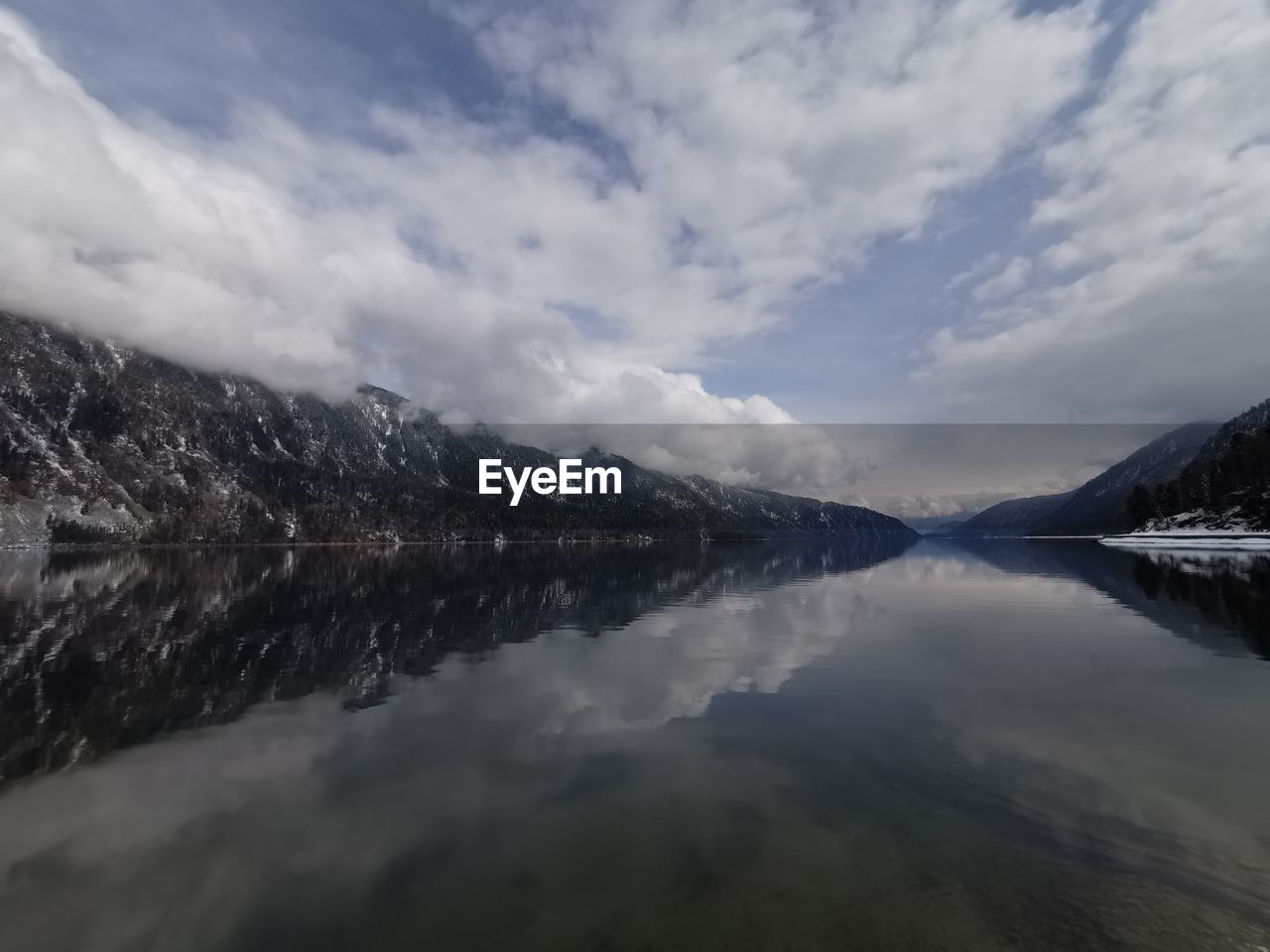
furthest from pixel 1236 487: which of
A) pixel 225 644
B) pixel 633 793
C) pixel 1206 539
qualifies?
pixel 225 644

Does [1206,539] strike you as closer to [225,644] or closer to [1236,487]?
[1236,487]

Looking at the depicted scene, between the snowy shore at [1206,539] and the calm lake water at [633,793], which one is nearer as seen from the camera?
the calm lake water at [633,793]

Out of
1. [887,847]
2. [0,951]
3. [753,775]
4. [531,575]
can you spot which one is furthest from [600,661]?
[531,575]

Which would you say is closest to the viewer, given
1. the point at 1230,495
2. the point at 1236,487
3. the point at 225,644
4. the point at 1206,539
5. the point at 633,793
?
the point at 633,793

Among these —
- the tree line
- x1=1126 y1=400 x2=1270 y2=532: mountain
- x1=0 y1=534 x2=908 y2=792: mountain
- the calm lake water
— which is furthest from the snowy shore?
x1=0 y1=534 x2=908 y2=792: mountain

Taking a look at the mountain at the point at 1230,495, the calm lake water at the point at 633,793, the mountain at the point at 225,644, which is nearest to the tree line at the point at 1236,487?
the mountain at the point at 1230,495

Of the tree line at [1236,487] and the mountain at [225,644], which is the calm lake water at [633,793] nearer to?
the mountain at [225,644]

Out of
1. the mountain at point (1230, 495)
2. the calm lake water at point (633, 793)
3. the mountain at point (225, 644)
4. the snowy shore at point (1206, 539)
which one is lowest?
the calm lake water at point (633, 793)

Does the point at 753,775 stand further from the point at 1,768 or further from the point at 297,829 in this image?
the point at 1,768
